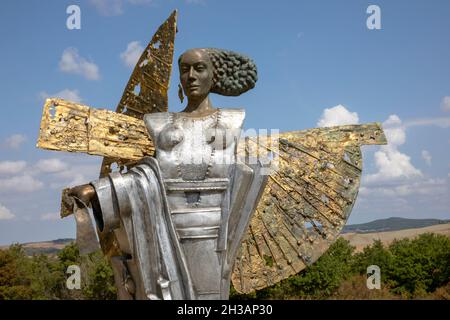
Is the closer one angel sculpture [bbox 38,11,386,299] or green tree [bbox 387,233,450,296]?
angel sculpture [bbox 38,11,386,299]

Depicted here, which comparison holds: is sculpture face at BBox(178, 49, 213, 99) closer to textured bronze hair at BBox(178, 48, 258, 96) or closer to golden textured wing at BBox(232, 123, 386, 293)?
textured bronze hair at BBox(178, 48, 258, 96)

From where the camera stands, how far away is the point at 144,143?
20.5ft

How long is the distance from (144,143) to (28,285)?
24.3 meters

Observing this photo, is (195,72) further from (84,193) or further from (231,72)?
(84,193)

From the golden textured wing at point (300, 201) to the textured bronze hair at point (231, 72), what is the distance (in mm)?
600

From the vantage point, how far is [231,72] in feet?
20.4

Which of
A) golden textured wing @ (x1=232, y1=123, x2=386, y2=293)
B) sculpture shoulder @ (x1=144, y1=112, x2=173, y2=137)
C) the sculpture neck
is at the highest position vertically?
the sculpture neck

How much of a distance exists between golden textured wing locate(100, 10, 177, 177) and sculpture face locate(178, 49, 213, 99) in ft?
1.70

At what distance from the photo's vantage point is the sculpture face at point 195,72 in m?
5.86

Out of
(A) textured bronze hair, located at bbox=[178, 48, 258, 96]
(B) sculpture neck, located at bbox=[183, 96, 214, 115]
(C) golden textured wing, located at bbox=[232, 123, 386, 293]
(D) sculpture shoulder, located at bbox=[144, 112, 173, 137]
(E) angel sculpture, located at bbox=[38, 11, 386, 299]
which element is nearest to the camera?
(E) angel sculpture, located at bbox=[38, 11, 386, 299]

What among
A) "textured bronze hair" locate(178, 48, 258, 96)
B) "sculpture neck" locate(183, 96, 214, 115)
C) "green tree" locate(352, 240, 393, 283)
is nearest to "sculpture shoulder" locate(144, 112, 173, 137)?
"sculpture neck" locate(183, 96, 214, 115)

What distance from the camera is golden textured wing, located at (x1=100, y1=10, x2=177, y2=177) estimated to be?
21.0 feet
